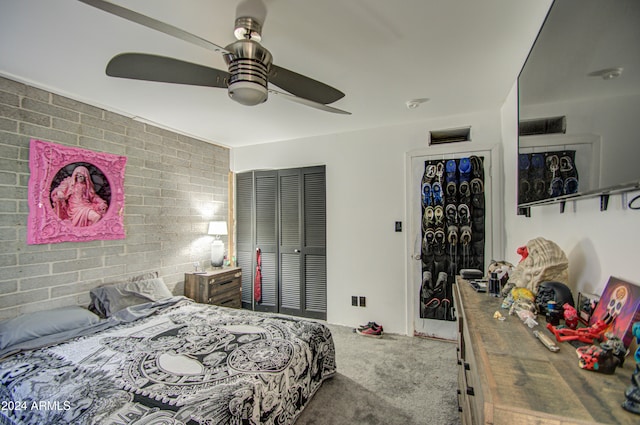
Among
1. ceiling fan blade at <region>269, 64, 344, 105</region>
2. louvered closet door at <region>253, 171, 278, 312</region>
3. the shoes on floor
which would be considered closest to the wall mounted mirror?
ceiling fan blade at <region>269, 64, 344, 105</region>

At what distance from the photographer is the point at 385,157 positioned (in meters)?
3.50

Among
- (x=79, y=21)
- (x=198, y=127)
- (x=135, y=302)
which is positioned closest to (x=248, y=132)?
(x=198, y=127)

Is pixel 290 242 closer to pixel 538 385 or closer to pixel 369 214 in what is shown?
pixel 369 214

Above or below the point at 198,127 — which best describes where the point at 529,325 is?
below

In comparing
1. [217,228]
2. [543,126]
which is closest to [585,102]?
[543,126]

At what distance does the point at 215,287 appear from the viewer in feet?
11.7

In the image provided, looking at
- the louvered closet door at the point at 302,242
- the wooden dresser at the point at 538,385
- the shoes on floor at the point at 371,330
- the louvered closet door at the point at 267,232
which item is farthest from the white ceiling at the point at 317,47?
the shoes on floor at the point at 371,330

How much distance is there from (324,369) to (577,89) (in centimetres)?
240

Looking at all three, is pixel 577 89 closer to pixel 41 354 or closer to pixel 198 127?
pixel 41 354

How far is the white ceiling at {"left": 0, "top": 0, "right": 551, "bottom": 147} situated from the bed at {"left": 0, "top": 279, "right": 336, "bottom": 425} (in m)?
1.95

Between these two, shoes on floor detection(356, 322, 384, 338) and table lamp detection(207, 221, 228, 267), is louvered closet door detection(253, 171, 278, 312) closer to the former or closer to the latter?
table lamp detection(207, 221, 228, 267)

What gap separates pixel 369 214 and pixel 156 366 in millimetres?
2683

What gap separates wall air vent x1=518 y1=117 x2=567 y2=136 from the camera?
112 cm

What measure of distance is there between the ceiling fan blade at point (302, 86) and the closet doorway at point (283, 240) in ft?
6.84
